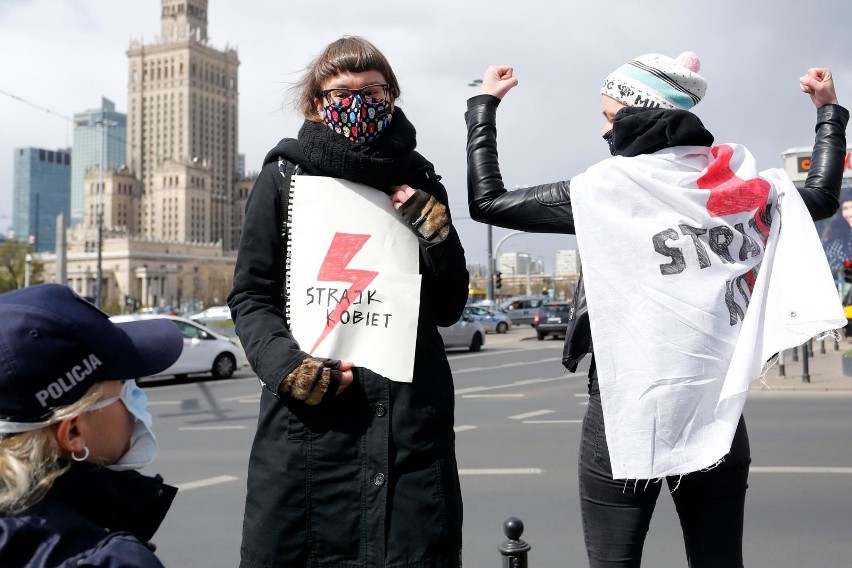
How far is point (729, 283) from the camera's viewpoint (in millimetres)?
2344

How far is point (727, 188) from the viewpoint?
240 centimetres

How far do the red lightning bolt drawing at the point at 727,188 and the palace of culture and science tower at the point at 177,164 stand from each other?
429ft

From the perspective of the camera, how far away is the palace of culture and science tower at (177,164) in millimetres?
134500

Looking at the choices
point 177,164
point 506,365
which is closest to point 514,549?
point 506,365

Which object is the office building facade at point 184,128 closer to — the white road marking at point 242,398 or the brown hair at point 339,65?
the white road marking at point 242,398

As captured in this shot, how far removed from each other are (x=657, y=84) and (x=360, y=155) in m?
0.89

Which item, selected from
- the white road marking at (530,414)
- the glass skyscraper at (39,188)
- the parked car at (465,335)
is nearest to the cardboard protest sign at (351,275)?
the white road marking at (530,414)

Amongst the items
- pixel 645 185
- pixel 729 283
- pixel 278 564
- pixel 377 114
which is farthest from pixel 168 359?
pixel 729 283

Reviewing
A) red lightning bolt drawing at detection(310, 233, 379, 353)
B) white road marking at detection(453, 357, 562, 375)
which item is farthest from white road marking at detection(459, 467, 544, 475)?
white road marking at detection(453, 357, 562, 375)

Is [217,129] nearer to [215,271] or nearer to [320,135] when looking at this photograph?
[215,271]

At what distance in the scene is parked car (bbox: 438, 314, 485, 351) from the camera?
77.8ft

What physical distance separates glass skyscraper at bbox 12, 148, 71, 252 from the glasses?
157381mm

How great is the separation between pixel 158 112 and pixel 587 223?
15555cm

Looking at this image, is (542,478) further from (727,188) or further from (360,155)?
(360,155)
